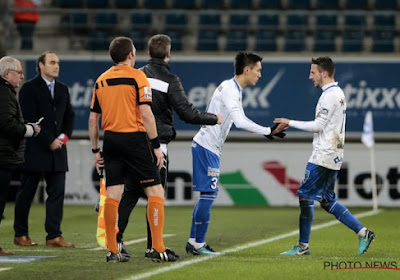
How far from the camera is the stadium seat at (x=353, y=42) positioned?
2253cm

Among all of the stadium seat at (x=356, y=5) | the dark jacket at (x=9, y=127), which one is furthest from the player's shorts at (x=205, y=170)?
the stadium seat at (x=356, y=5)

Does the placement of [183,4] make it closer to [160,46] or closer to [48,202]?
[48,202]

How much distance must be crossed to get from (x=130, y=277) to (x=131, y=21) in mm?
16845

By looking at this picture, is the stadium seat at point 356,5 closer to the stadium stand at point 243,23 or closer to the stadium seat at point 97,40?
the stadium stand at point 243,23

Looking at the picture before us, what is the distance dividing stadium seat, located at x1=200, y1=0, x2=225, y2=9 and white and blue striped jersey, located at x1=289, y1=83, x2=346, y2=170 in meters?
15.3

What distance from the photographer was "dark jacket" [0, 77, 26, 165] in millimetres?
8695

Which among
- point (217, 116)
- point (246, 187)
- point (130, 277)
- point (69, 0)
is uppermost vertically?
point (69, 0)

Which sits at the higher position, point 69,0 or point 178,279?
point 69,0

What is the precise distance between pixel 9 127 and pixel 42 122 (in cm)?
136

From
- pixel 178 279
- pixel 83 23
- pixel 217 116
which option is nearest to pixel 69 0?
Result: pixel 83 23

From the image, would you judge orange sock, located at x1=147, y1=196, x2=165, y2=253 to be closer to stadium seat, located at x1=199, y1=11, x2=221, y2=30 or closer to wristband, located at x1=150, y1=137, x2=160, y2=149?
wristband, located at x1=150, y1=137, x2=160, y2=149

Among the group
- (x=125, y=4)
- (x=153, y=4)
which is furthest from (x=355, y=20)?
(x=125, y=4)

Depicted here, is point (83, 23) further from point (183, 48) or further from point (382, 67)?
point (382, 67)

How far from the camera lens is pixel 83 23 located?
23.1 meters
